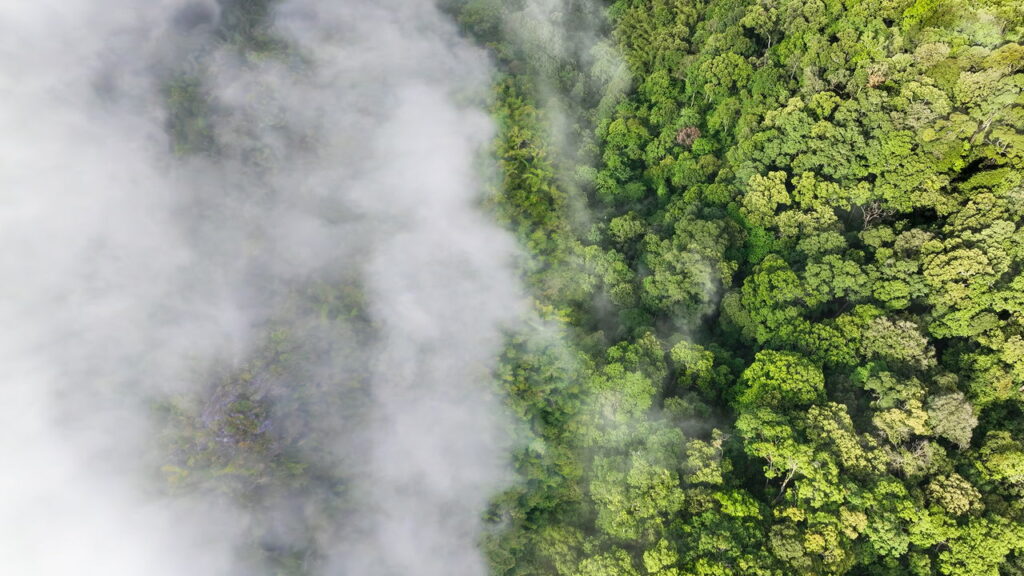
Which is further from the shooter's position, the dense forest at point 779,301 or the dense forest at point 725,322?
the dense forest at point 725,322

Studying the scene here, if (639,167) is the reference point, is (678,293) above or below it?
below

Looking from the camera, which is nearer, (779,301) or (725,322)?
(779,301)

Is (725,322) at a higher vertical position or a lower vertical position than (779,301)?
higher

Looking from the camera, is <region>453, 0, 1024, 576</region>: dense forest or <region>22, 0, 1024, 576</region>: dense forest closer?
<region>453, 0, 1024, 576</region>: dense forest

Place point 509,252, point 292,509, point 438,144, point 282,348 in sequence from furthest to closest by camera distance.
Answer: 1. point 438,144
2. point 509,252
3. point 282,348
4. point 292,509

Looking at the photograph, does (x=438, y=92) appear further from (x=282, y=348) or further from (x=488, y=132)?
(x=282, y=348)

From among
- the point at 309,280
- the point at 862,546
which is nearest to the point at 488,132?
Result: the point at 309,280

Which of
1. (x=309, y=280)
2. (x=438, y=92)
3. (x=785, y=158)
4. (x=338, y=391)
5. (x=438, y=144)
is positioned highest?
(x=438, y=92)

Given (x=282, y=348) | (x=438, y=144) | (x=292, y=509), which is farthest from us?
(x=438, y=144)
